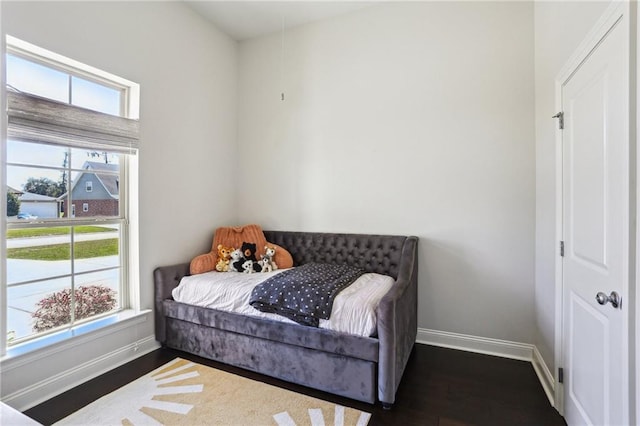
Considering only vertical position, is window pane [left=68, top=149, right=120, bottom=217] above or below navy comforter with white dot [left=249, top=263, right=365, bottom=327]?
above

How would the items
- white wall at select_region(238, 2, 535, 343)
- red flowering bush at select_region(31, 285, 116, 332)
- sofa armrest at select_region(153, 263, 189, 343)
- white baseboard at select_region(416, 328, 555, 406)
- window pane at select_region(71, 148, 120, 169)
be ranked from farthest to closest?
sofa armrest at select_region(153, 263, 189, 343) → white wall at select_region(238, 2, 535, 343) → white baseboard at select_region(416, 328, 555, 406) → window pane at select_region(71, 148, 120, 169) → red flowering bush at select_region(31, 285, 116, 332)

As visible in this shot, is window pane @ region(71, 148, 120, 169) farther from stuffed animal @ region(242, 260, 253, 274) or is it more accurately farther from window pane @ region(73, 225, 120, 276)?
stuffed animal @ region(242, 260, 253, 274)

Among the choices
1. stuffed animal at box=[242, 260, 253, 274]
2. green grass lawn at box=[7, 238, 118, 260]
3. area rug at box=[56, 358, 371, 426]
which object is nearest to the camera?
area rug at box=[56, 358, 371, 426]

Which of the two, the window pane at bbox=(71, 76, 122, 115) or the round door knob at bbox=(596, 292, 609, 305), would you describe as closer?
the round door knob at bbox=(596, 292, 609, 305)

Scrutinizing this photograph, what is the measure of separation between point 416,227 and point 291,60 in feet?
7.60

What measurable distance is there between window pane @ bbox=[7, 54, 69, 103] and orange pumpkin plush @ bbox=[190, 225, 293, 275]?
1.69 m

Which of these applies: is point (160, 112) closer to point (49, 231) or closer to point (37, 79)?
point (37, 79)

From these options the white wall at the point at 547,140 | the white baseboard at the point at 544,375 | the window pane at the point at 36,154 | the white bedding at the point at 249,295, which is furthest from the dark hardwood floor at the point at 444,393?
the window pane at the point at 36,154

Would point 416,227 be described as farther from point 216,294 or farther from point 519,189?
point 216,294

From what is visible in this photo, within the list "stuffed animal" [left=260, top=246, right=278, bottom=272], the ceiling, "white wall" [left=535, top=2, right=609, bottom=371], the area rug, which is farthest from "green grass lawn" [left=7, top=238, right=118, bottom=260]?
"white wall" [left=535, top=2, right=609, bottom=371]

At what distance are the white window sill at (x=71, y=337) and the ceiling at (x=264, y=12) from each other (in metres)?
3.03

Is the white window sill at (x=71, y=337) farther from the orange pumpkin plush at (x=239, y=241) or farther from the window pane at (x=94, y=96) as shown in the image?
the window pane at (x=94, y=96)

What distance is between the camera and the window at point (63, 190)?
1.93 m

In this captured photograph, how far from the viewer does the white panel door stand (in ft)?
3.87
